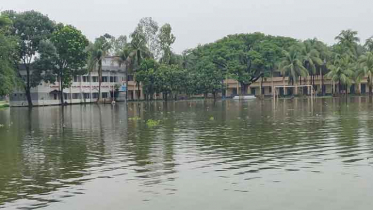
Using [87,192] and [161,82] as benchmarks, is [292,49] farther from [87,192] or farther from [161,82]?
[87,192]

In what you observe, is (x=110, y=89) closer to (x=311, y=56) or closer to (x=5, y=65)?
(x=311, y=56)

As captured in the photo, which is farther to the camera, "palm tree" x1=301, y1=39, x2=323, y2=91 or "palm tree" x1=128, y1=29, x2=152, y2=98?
"palm tree" x1=301, y1=39, x2=323, y2=91

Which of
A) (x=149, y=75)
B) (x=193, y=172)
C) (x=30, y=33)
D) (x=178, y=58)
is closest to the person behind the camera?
(x=193, y=172)

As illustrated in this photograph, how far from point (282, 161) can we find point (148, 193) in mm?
5027

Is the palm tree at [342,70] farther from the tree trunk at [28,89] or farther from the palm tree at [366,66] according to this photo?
the tree trunk at [28,89]

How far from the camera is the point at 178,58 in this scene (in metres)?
108

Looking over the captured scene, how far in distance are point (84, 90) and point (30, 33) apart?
23.7 meters

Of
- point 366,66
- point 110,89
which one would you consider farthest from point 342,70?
point 110,89

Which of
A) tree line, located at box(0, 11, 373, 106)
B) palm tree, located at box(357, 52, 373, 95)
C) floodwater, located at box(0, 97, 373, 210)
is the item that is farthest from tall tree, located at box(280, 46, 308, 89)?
floodwater, located at box(0, 97, 373, 210)

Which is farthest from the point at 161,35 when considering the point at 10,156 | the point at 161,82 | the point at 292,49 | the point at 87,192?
the point at 87,192

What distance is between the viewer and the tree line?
80.3 metres

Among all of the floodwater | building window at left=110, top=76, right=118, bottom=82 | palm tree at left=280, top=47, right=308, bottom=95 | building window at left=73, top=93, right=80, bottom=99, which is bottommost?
the floodwater

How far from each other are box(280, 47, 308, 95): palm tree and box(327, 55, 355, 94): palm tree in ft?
18.0

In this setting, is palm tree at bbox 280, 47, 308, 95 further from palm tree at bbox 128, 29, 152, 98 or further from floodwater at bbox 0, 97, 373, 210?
floodwater at bbox 0, 97, 373, 210
